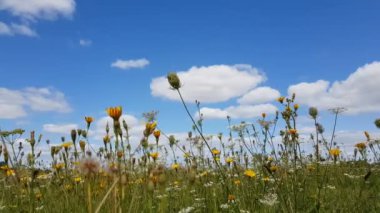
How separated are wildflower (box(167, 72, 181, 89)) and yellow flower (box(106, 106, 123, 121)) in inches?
30.0

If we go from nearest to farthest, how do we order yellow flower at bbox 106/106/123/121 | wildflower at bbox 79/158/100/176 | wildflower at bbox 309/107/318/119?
wildflower at bbox 79/158/100/176
yellow flower at bbox 106/106/123/121
wildflower at bbox 309/107/318/119

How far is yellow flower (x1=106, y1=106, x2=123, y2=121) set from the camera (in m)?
2.18

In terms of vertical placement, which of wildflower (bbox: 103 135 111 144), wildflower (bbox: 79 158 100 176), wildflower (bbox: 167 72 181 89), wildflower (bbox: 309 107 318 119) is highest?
wildflower (bbox: 167 72 181 89)

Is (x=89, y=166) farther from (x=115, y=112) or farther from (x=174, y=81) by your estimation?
(x=174, y=81)

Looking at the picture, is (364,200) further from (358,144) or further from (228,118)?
(228,118)

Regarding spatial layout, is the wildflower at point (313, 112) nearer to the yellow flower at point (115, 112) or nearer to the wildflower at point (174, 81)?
the wildflower at point (174, 81)

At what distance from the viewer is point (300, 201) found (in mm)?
4637

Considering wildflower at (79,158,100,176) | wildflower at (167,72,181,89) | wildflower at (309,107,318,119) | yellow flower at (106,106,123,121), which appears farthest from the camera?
wildflower at (309,107,318,119)

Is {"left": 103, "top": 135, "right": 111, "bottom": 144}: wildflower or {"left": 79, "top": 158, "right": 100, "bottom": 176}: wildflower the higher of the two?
{"left": 103, "top": 135, "right": 111, "bottom": 144}: wildflower

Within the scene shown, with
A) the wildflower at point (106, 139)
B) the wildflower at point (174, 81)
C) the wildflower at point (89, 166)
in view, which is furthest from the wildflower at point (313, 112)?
the wildflower at point (89, 166)

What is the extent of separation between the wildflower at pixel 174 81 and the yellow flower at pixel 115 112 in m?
0.76

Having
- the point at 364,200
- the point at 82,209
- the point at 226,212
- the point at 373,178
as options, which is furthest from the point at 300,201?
the point at 373,178

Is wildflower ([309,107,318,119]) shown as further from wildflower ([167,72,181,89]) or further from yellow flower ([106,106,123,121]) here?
yellow flower ([106,106,123,121])

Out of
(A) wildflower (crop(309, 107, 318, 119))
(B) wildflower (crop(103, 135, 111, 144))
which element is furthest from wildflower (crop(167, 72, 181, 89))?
(A) wildflower (crop(309, 107, 318, 119))
